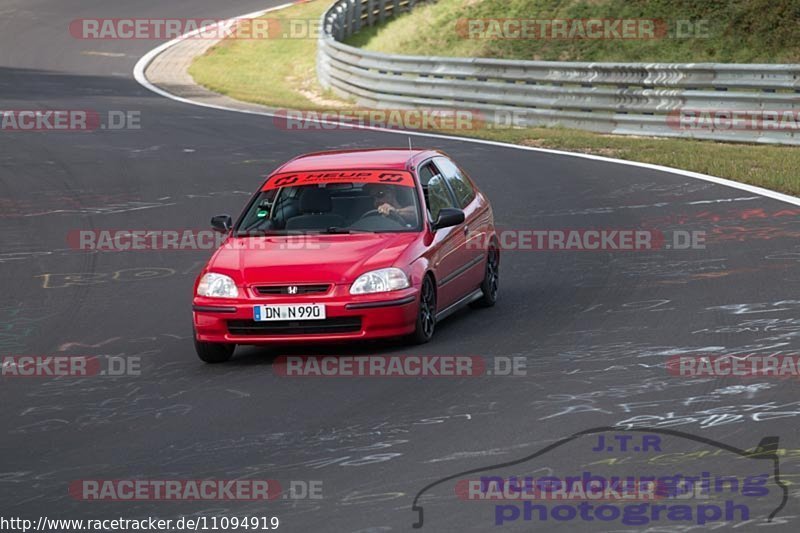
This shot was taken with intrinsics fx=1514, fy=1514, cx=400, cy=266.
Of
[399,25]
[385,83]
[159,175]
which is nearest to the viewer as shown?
[159,175]

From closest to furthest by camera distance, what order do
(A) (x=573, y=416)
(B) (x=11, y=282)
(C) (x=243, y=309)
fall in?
(A) (x=573, y=416) < (C) (x=243, y=309) < (B) (x=11, y=282)

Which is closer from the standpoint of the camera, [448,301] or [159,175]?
[448,301]

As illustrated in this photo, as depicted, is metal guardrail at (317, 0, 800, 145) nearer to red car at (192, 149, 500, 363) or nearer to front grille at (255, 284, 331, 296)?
red car at (192, 149, 500, 363)

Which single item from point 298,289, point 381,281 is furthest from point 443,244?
point 298,289

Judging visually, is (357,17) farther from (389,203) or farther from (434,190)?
(389,203)

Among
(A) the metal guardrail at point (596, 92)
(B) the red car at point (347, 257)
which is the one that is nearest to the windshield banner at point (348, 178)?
(B) the red car at point (347, 257)

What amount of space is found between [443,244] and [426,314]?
0.82 meters

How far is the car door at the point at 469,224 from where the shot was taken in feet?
40.8

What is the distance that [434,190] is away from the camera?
41.3 feet

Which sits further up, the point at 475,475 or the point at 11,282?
the point at 475,475

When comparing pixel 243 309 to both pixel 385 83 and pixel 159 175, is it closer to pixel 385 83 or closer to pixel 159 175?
pixel 159 175

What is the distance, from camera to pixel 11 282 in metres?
14.9

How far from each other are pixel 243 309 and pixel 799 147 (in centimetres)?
1419

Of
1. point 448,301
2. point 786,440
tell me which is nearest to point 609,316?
point 448,301
